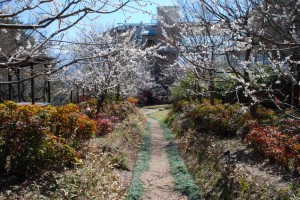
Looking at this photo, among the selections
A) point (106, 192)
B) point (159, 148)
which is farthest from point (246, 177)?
point (159, 148)

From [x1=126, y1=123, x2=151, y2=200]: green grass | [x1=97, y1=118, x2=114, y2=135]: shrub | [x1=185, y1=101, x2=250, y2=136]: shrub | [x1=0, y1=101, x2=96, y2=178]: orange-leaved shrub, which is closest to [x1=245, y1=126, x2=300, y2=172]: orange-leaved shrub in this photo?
[x1=185, y1=101, x2=250, y2=136]: shrub

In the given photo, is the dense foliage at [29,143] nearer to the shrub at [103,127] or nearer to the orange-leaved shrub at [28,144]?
the orange-leaved shrub at [28,144]

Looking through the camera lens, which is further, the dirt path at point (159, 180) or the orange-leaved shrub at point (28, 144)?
the dirt path at point (159, 180)

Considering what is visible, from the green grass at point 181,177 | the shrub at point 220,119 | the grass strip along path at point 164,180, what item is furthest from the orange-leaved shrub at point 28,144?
the shrub at point 220,119

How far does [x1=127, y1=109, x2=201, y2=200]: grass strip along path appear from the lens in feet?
22.0

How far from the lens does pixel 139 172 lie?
8.13 meters

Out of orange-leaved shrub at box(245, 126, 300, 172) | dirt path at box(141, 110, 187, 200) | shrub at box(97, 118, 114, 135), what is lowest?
dirt path at box(141, 110, 187, 200)

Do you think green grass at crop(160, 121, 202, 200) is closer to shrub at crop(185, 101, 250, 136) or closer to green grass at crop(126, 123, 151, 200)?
green grass at crop(126, 123, 151, 200)

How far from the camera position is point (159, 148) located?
11.8 metres

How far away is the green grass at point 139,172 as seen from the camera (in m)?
6.53

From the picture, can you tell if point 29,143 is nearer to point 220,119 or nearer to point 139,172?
point 139,172

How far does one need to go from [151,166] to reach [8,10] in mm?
6712

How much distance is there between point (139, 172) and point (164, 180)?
27.9 inches

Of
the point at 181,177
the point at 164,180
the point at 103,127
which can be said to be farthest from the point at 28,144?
the point at 103,127
